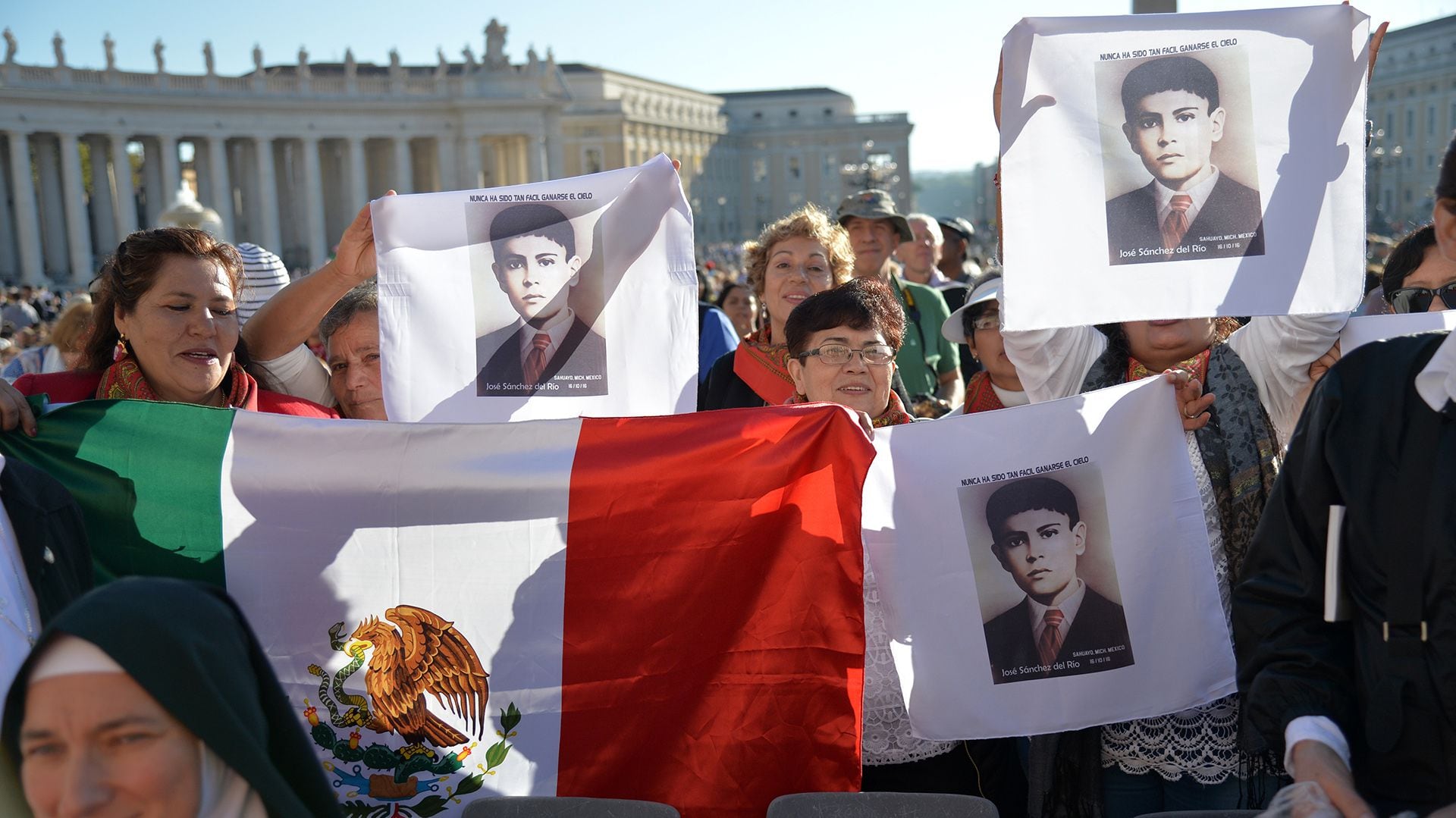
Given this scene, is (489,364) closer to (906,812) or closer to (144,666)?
(906,812)

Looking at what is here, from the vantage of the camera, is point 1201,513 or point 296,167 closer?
point 1201,513

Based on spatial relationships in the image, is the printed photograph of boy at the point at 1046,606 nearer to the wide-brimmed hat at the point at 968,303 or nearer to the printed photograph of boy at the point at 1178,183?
the printed photograph of boy at the point at 1178,183

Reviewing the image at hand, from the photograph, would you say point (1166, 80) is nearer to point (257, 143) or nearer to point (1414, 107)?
point (257, 143)

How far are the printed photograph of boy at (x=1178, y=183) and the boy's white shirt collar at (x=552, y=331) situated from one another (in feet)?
4.91

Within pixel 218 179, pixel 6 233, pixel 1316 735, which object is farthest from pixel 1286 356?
pixel 218 179

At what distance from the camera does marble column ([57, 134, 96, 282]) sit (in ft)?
165

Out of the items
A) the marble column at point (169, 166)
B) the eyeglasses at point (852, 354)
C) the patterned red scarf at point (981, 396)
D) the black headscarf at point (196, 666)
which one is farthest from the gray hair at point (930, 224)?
the marble column at point (169, 166)

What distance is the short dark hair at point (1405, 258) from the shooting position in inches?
164

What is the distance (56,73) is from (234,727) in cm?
5793

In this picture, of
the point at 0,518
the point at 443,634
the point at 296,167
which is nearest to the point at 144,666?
the point at 0,518

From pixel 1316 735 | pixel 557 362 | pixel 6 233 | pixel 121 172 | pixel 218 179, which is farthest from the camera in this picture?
pixel 218 179

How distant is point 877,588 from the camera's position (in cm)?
307

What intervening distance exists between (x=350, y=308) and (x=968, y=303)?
2122 millimetres

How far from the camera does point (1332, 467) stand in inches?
75.4
